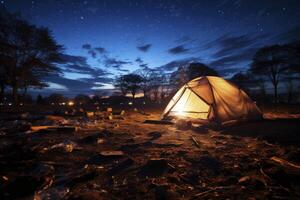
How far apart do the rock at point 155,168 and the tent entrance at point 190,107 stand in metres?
6.17

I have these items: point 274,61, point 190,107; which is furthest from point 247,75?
point 190,107

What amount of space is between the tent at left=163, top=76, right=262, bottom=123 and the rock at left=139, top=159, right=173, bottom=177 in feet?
18.8

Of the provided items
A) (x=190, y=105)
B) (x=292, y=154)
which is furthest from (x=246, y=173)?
(x=190, y=105)

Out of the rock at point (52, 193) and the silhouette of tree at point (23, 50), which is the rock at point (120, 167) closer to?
the rock at point (52, 193)

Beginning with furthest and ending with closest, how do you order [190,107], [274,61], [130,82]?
[130,82] → [274,61] → [190,107]

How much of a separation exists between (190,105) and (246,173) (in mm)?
7214

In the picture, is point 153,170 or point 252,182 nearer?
point 252,182

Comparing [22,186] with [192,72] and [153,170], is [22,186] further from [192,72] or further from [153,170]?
[192,72]

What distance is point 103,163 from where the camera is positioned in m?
4.17

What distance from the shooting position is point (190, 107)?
10578mm

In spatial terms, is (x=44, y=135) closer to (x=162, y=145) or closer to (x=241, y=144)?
(x=162, y=145)

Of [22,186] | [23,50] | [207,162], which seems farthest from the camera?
[23,50]

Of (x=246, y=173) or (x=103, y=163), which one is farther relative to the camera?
(x=103, y=163)

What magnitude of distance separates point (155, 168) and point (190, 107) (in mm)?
7141
